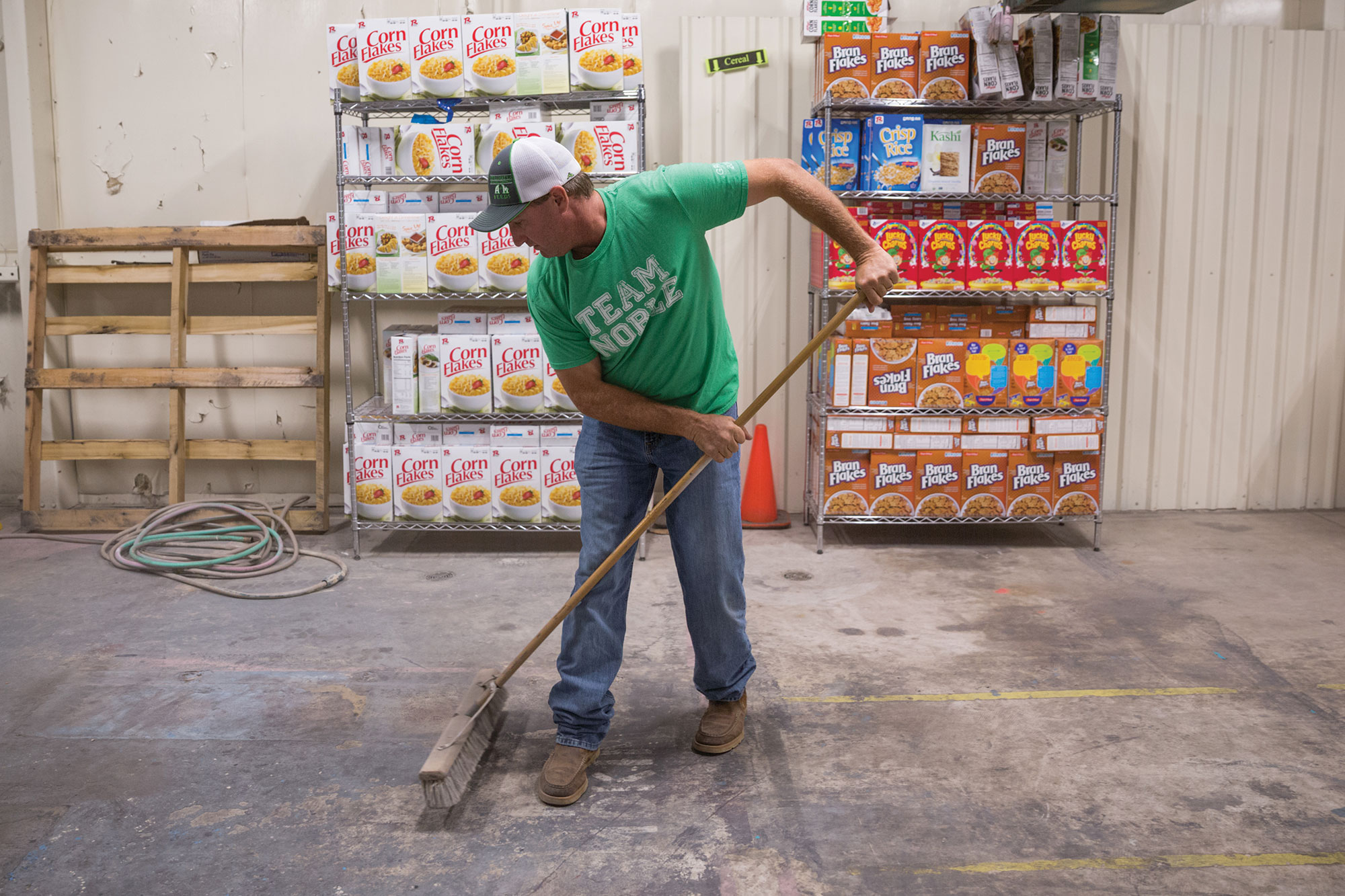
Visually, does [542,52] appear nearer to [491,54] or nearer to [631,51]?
[491,54]

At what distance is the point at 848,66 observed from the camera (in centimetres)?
516

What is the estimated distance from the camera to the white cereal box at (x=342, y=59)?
5039 millimetres

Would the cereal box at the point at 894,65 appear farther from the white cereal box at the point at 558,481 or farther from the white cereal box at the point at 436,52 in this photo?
the white cereal box at the point at 558,481

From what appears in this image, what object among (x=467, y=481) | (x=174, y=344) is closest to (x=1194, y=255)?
(x=467, y=481)

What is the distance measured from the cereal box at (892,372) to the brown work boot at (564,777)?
2.92 metres

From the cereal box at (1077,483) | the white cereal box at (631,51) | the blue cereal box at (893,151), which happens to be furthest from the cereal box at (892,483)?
the white cereal box at (631,51)

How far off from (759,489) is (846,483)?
60 centimetres

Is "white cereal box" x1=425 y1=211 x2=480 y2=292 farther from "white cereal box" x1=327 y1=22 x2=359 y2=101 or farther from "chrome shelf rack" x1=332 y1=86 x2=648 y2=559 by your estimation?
"white cereal box" x1=327 y1=22 x2=359 y2=101

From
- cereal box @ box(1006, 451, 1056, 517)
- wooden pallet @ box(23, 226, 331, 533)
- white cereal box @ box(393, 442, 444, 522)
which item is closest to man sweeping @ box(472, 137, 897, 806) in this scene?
white cereal box @ box(393, 442, 444, 522)

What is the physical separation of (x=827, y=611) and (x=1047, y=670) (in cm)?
98

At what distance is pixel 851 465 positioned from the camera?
541cm

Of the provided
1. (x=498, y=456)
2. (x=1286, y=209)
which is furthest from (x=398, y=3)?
(x=1286, y=209)

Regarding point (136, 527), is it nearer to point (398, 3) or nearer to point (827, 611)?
point (398, 3)

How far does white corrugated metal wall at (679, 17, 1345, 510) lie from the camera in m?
5.79
